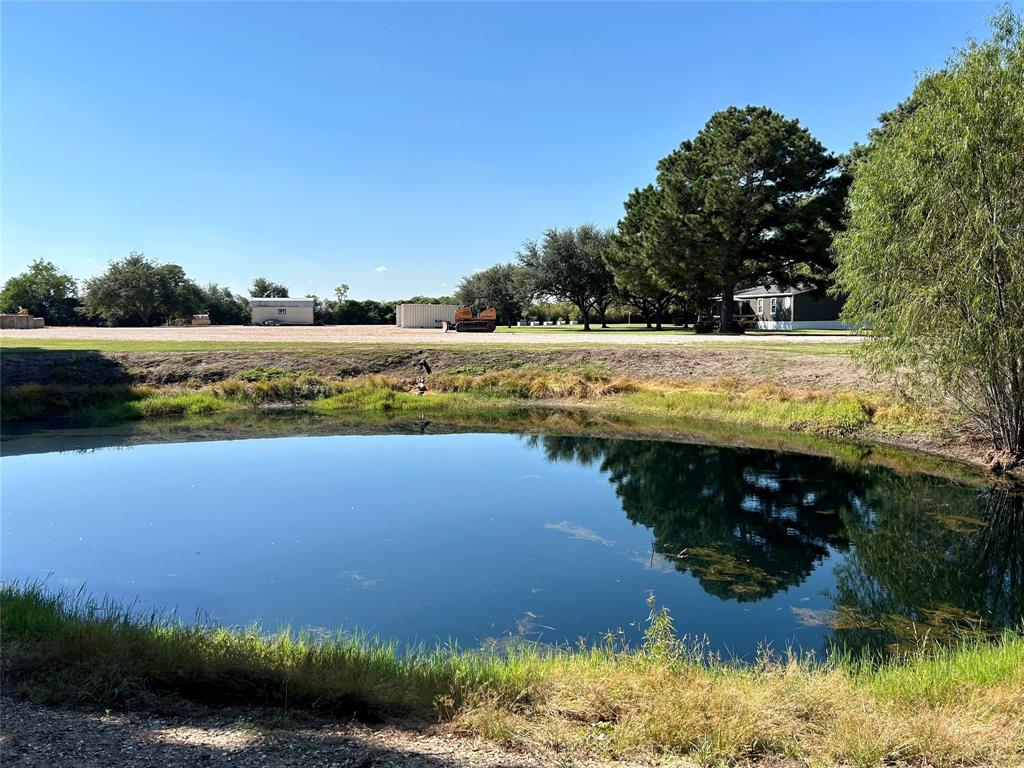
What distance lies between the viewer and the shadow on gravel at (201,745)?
428 cm

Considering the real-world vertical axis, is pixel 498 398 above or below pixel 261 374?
below

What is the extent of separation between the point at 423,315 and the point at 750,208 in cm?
3273

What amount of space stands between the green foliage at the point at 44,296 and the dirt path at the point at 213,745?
77418 millimetres

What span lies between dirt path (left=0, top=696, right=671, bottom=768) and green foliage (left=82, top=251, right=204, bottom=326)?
233 ft

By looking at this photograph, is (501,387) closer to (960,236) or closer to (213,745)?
(960,236)

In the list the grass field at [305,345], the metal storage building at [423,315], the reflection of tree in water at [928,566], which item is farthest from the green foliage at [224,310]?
the reflection of tree in water at [928,566]

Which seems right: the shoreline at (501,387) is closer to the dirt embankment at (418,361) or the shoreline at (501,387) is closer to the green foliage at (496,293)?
the dirt embankment at (418,361)

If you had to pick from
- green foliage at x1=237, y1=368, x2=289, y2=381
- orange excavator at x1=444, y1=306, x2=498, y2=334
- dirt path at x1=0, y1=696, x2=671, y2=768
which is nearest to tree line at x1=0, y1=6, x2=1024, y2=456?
orange excavator at x1=444, y1=306, x2=498, y2=334

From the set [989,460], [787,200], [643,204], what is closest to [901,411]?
[989,460]

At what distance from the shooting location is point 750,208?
39.3 m

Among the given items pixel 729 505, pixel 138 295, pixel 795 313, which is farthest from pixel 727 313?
pixel 138 295

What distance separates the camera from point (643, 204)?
1885 inches

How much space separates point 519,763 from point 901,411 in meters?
18.9

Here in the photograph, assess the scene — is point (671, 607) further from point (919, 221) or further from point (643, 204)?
point (643, 204)
